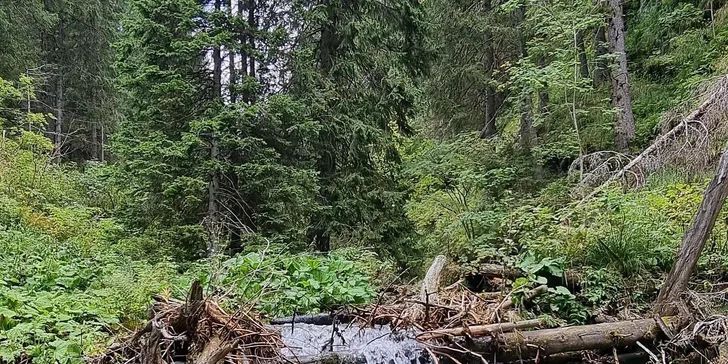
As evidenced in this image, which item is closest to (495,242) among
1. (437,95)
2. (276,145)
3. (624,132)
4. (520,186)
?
(520,186)

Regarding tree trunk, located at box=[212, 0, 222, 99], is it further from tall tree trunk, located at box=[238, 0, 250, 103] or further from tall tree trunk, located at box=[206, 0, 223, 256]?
tall tree trunk, located at box=[238, 0, 250, 103]

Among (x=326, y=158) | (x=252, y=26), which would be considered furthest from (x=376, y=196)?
(x=252, y=26)

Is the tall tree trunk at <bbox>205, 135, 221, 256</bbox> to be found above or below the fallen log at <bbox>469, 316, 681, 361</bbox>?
above

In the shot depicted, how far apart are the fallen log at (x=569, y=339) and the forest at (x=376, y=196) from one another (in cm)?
2

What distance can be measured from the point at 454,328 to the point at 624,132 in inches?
282

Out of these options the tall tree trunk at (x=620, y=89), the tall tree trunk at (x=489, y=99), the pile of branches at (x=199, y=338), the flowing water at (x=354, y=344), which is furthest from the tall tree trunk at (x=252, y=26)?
the tall tree trunk at (x=620, y=89)

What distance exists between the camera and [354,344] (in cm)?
438

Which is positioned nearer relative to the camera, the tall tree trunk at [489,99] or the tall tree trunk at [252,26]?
the tall tree trunk at [252,26]

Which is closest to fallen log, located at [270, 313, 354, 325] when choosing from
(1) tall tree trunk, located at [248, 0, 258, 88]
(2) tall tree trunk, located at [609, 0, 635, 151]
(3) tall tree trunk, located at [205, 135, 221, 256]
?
(3) tall tree trunk, located at [205, 135, 221, 256]

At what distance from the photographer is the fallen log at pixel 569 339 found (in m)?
4.19

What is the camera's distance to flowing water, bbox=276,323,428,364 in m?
4.01

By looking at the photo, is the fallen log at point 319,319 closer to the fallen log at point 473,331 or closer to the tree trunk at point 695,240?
the fallen log at point 473,331

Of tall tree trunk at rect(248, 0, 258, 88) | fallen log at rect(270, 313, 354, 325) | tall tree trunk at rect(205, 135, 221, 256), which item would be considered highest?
tall tree trunk at rect(248, 0, 258, 88)

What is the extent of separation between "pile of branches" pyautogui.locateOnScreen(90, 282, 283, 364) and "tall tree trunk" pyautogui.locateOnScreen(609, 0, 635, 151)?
8363 mm
